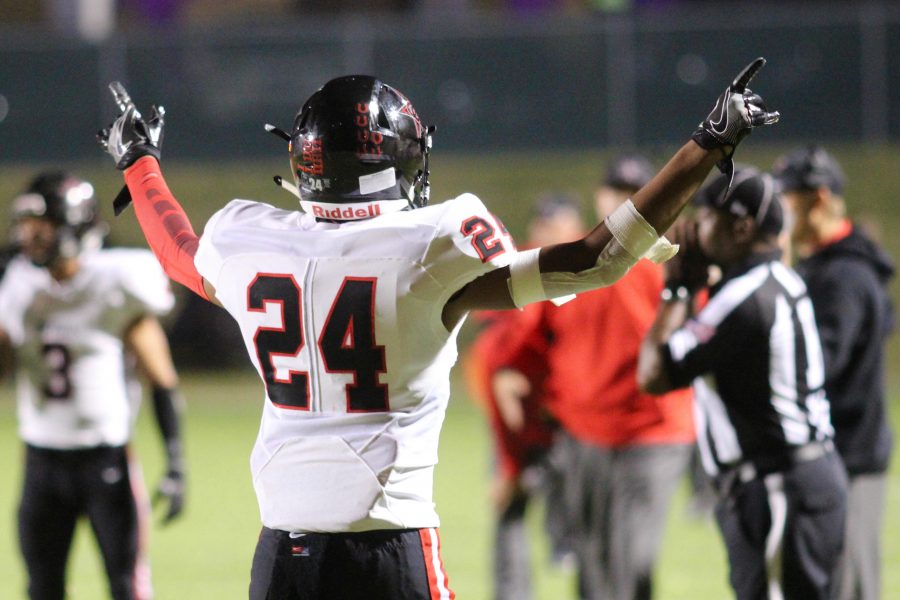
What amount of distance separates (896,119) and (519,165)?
416cm

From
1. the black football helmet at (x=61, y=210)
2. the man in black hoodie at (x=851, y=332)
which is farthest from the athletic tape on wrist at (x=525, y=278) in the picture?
the black football helmet at (x=61, y=210)

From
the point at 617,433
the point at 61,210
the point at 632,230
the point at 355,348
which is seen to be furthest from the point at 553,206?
the point at 632,230

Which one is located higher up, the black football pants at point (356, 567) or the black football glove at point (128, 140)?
the black football glove at point (128, 140)

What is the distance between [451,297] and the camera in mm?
2652

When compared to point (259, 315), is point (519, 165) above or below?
above

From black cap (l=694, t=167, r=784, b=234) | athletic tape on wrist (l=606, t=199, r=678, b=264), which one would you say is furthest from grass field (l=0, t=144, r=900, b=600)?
athletic tape on wrist (l=606, t=199, r=678, b=264)

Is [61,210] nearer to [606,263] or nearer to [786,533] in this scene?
[786,533]

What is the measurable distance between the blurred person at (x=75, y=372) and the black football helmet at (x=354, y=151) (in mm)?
2321

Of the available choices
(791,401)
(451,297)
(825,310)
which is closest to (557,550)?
(825,310)

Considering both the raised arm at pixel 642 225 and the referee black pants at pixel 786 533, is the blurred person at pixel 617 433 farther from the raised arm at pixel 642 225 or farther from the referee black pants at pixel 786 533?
the raised arm at pixel 642 225

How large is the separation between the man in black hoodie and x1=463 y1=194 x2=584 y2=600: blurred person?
1.22 metres

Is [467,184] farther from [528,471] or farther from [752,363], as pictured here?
[752,363]

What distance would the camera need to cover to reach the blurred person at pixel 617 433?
5090 millimetres

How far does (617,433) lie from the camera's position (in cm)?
518
